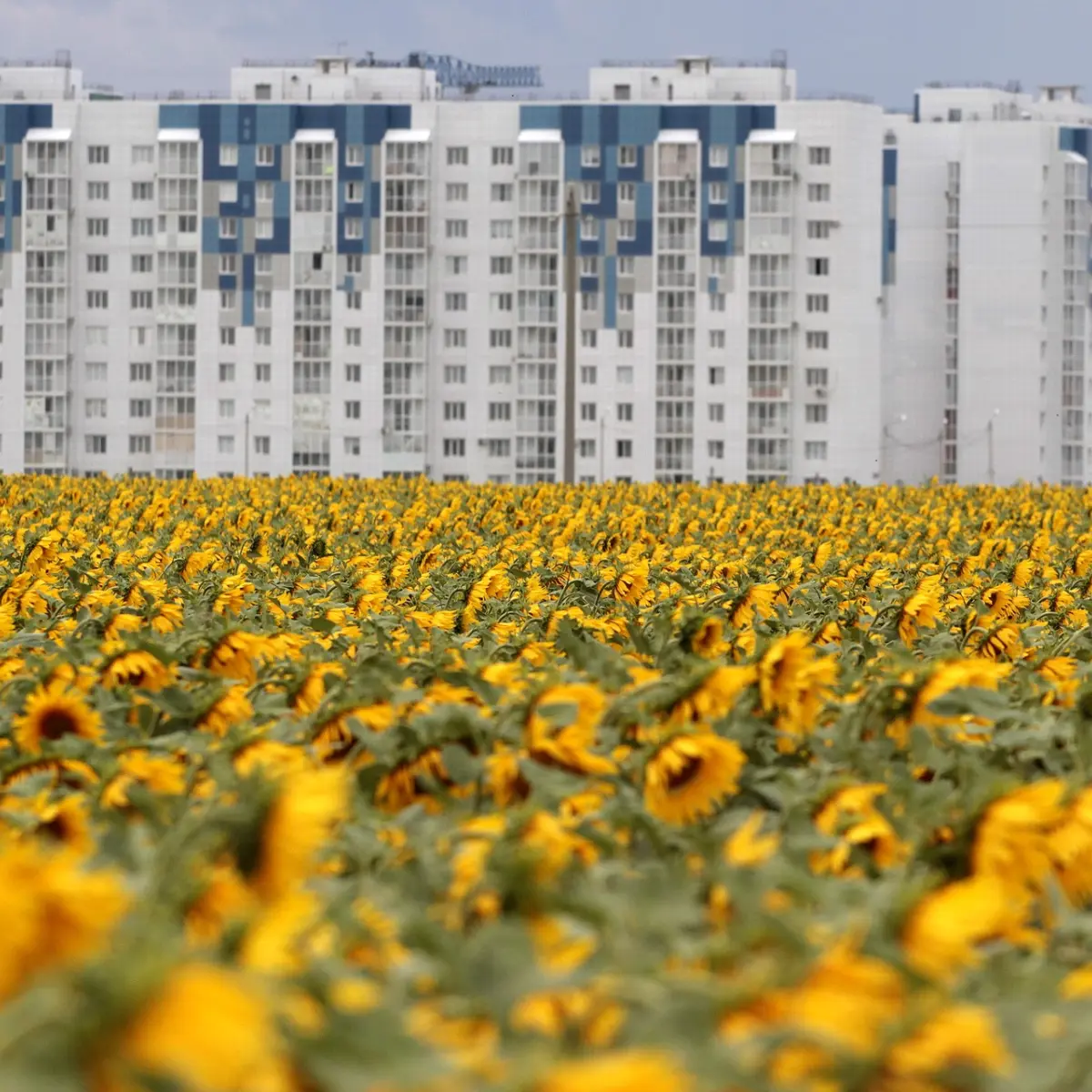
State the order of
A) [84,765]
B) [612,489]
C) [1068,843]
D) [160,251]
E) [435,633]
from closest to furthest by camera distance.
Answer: [1068,843]
[84,765]
[435,633]
[612,489]
[160,251]

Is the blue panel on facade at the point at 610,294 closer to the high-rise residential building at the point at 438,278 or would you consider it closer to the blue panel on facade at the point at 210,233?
the high-rise residential building at the point at 438,278

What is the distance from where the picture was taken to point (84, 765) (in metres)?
3.42

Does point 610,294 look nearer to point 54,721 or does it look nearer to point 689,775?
point 54,721

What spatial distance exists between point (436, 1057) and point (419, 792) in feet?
5.83

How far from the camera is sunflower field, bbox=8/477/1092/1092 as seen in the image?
1.66 metres

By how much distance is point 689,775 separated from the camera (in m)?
3.18

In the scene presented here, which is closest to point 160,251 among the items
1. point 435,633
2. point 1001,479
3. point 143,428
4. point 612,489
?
point 143,428

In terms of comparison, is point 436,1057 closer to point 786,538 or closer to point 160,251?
point 786,538

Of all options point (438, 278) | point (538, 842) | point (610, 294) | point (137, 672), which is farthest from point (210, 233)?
point (538, 842)

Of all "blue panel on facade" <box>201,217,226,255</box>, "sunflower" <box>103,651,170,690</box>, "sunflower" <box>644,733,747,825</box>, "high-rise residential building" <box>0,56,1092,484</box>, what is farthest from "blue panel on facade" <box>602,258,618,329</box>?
"sunflower" <box>644,733,747,825</box>

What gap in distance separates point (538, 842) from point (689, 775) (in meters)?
0.66

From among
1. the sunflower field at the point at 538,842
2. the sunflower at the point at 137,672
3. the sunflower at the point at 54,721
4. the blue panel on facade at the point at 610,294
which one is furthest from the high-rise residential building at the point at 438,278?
the sunflower at the point at 54,721

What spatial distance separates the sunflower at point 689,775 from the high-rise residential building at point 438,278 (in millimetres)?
88485

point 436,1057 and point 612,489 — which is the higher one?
point 612,489
